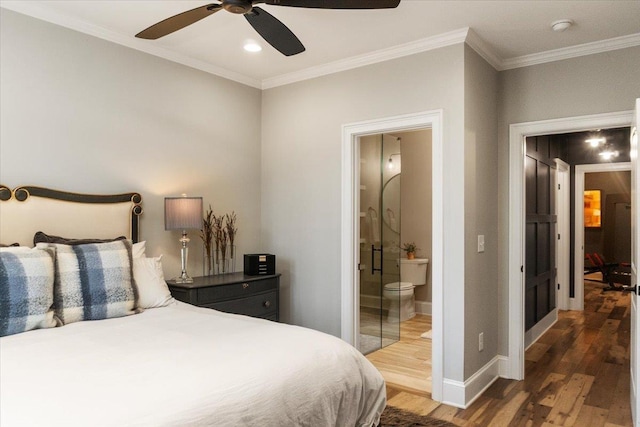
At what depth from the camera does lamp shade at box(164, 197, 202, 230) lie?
11.1 ft

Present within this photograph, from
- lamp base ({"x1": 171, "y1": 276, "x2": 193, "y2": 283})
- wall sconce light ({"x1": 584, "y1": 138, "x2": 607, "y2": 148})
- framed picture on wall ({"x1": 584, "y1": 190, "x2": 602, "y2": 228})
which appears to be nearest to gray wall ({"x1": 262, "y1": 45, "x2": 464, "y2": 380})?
lamp base ({"x1": 171, "y1": 276, "x2": 193, "y2": 283})

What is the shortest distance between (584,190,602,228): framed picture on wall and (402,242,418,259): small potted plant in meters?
6.04

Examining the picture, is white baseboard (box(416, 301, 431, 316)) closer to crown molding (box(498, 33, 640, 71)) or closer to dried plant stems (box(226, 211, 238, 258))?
dried plant stems (box(226, 211, 238, 258))

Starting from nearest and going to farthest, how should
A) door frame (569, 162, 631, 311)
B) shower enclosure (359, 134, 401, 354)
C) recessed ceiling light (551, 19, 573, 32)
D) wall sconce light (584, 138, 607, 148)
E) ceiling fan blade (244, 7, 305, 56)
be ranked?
ceiling fan blade (244, 7, 305, 56), recessed ceiling light (551, 19, 573, 32), shower enclosure (359, 134, 401, 354), wall sconce light (584, 138, 607, 148), door frame (569, 162, 631, 311)

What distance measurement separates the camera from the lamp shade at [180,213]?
3.37 metres

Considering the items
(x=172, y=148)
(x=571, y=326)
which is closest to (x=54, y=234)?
(x=172, y=148)

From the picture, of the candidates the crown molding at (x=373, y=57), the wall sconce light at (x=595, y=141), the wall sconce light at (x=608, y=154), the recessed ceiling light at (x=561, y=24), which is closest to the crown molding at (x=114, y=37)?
the crown molding at (x=373, y=57)

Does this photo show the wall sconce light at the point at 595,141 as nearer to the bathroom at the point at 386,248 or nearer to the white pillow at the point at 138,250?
the bathroom at the point at 386,248

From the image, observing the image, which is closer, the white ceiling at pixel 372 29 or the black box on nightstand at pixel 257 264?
the white ceiling at pixel 372 29

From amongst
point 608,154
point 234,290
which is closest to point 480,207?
point 234,290

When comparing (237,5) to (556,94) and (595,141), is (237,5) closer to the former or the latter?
(556,94)

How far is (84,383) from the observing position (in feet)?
4.98

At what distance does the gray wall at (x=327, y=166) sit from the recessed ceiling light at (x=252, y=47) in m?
0.67

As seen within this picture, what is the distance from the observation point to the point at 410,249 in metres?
5.90
